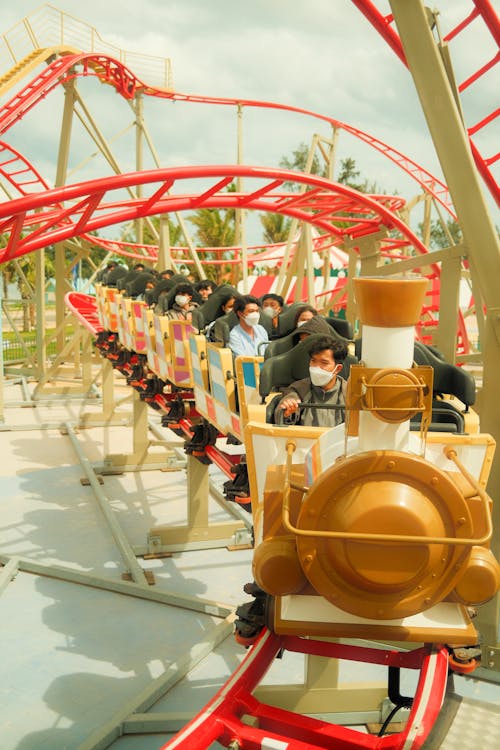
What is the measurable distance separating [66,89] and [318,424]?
1039 centimetres

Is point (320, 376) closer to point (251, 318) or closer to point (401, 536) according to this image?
point (401, 536)

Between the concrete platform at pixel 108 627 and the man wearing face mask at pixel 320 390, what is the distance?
3.46ft

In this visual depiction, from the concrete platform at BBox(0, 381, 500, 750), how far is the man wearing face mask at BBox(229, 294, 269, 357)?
54.5 inches

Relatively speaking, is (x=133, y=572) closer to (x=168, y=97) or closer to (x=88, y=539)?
(x=88, y=539)

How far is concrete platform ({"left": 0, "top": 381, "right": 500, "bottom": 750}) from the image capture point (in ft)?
9.41

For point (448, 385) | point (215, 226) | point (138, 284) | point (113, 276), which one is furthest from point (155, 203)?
point (215, 226)

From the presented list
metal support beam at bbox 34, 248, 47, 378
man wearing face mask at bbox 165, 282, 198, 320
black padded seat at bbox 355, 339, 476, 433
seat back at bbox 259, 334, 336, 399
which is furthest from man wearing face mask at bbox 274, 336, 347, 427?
metal support beam at bbox 34, 248, 47, 378

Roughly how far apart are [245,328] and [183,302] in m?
1.77

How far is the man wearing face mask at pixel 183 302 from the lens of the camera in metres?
6.14

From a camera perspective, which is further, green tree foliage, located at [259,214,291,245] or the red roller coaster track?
green tree foliage, located at [259,214,291,245]

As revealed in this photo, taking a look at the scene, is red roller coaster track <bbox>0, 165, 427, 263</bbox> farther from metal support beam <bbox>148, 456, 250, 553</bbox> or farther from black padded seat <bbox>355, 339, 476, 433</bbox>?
black padded seat <bbox>355, 339, 476, 433</bbox>

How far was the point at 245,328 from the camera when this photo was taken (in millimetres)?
4535

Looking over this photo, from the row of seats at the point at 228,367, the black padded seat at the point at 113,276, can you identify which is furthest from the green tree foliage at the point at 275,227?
the row of seats at the point at 228,367

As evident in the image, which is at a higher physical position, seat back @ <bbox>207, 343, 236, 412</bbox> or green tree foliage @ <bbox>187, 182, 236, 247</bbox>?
green tree foliage @ <bbox>187, 182, 236, 247</bbox>
